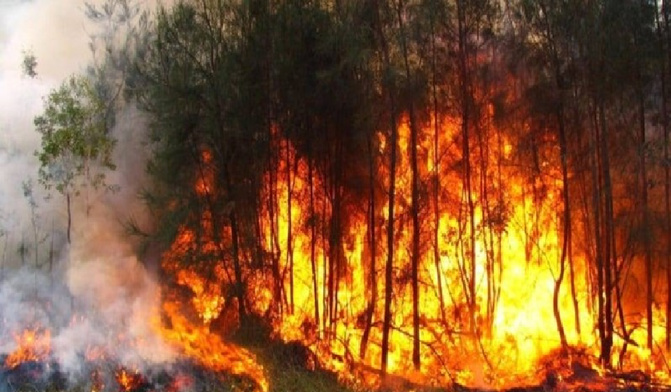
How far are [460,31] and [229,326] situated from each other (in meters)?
7.99

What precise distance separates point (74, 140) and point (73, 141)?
0.11 feet

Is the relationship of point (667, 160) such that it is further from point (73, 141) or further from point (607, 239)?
point (73, 141)

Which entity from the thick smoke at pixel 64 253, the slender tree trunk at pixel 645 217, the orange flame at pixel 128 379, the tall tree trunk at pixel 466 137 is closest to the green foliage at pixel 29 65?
the thick smoke at pixel 64 253

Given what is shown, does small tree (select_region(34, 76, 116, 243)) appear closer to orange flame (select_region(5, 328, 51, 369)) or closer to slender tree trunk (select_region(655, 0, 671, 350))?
orange flame (select_region(5, 328, 51, 369))

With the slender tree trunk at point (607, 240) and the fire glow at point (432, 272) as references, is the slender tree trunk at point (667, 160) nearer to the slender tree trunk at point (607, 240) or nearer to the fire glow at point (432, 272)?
the fire glow at point (432, 272)

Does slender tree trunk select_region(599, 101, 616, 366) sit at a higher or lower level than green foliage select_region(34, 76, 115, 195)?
lower

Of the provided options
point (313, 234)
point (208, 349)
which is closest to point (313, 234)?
point (313, 234)

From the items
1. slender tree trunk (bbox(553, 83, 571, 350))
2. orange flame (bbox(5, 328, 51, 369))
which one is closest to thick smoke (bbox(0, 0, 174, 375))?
orange flame (bbox(5, 328, 51, 369))

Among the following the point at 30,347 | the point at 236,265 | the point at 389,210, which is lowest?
the point at 30,347

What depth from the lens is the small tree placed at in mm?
14578

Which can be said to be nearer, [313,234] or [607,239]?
[607,239]

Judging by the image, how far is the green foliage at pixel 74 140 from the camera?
14.6 meters

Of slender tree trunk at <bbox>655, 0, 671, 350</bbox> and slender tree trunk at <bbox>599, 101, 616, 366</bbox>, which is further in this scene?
slender tree trunk at <bbox>599, 101, 616, 366</bbox>

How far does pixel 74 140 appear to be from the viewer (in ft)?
48.1
